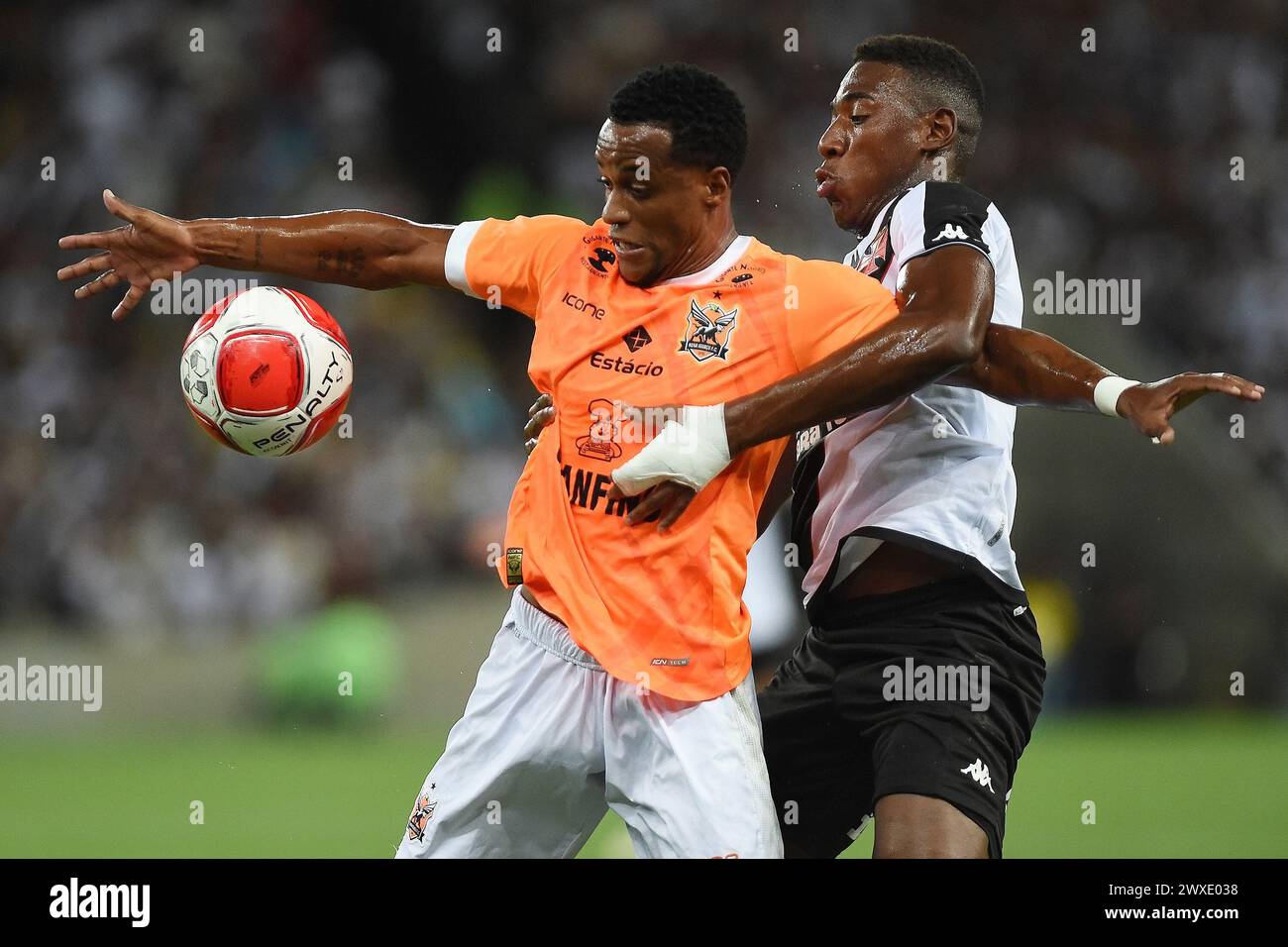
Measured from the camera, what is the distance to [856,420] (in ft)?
13.8

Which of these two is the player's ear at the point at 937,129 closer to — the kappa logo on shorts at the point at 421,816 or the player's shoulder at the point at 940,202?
the player's shoulder at the point at 940,202

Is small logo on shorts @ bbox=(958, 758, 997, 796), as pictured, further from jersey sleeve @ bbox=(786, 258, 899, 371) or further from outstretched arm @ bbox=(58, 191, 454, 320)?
outstretched arm @ bbox=(58, 191, 454, 320)

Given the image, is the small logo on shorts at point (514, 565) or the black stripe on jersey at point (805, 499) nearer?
the small logo on shorts at point (514, 565)

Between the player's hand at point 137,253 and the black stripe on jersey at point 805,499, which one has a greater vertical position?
the player's hand at point 137,253

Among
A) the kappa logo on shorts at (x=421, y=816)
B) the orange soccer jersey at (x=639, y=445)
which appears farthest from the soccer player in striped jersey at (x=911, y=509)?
the kappa logo on shorts at (x=421, y=816)

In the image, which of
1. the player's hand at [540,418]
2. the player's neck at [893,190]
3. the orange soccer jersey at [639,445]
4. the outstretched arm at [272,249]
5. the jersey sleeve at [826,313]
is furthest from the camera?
the player's neck at [893,190]

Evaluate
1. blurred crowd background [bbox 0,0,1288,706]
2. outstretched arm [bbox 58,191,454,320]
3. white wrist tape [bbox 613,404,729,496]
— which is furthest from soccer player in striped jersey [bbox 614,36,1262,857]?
blurred crowd background [bbox 0,0,1288,706]

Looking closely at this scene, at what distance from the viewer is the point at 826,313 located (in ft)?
12.3

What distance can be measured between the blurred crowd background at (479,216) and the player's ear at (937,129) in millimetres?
6529

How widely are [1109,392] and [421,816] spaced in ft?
6.49

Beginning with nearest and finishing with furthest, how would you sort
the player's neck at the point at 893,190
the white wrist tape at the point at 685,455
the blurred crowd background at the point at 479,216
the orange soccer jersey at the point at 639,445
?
the white wrist tape at the point at 685,455
the orange soccer jersey at the point at 639,445
the player's neck at the point at 893,190
the blurred crowd background at the point at 479,216

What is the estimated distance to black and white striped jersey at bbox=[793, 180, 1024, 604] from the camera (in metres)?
3.99

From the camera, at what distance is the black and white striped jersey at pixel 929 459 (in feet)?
13.1
